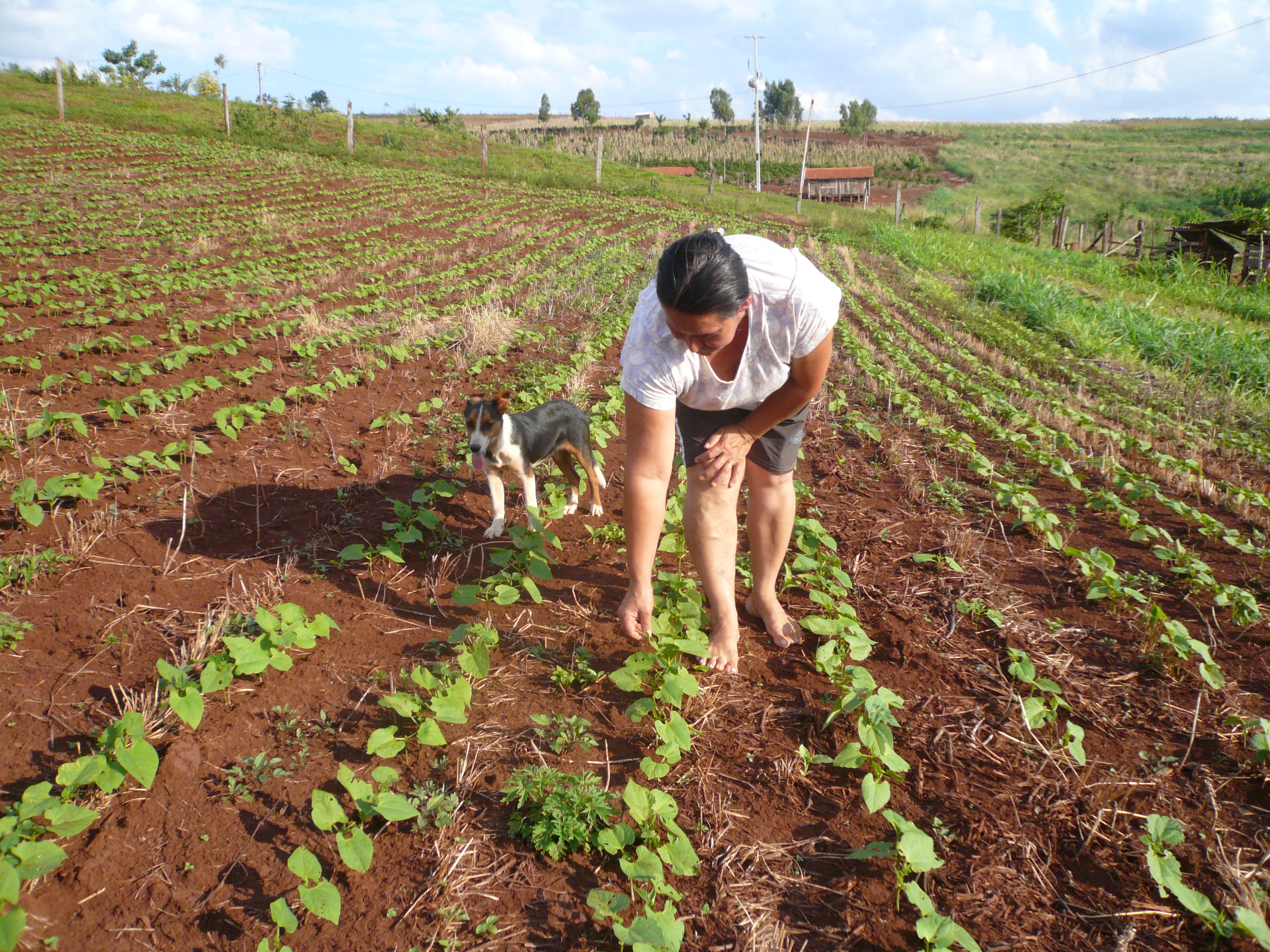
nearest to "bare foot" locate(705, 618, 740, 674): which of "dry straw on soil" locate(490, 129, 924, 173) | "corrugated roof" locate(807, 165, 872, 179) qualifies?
"corrugated roof" locate(807, 165, 872, 179)

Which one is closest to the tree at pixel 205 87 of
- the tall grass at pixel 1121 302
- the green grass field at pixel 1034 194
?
the green grass field at pixel 1034 194

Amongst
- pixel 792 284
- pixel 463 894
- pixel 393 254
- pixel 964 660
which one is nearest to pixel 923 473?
pixel 964 660

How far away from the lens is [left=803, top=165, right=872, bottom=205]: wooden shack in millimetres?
47281

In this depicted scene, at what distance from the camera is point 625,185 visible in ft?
104

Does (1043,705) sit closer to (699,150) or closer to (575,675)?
(575,675)

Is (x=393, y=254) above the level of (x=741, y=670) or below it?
above

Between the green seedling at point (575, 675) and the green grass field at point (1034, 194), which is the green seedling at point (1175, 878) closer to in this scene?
the green seedling at point (575, 675)

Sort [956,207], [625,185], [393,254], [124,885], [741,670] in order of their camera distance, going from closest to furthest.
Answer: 1. [124,885]
2. [741,670]
3. [393,254]
4. [625,185]
5. [956,207]

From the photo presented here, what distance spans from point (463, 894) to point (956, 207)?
5092cm

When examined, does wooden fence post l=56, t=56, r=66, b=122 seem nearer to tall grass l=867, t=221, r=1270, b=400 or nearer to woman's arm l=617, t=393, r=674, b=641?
tall grass l=867, t=221, r=1270, b=400

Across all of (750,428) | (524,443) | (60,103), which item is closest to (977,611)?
(750,428)

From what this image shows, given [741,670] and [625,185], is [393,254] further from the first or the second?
[625,185]

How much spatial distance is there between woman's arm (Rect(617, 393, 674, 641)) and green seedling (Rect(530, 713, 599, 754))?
16.8 inches

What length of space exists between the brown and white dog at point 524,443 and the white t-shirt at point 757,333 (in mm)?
1671
